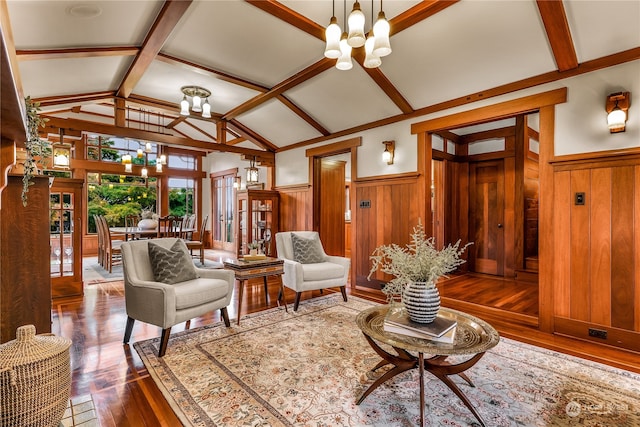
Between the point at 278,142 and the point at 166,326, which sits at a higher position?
the point at 278,142

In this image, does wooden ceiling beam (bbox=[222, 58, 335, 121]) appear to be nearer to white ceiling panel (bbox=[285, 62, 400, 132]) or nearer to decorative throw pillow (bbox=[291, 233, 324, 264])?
white ceiling panel (bbox=[285, 62, 400, 132])

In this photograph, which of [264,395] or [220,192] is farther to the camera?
[220,192]

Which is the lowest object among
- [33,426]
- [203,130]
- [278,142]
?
[33,426]

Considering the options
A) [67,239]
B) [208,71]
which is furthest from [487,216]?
[67,239]

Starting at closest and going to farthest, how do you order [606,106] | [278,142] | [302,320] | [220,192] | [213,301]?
[606,106]
[213,301]
[302,320]
[278,142]
[220,192]

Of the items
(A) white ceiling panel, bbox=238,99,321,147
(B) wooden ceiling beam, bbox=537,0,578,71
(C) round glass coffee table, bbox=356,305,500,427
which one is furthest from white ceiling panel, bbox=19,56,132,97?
(B) wooden ceiling beam, bbox=537,0,578,71

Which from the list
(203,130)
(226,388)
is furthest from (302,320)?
(203,130)

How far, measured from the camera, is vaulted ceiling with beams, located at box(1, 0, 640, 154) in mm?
2553

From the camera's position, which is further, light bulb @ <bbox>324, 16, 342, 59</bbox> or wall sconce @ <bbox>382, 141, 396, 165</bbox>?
wall sconce @ <bbox>382, 141, 396, 165</bbox>

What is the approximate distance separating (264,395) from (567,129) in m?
3.54

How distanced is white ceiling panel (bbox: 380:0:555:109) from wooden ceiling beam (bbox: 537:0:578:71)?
101 mm

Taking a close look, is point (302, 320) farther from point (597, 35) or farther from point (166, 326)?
point (597, 35)

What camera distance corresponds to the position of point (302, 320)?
11.0 feet

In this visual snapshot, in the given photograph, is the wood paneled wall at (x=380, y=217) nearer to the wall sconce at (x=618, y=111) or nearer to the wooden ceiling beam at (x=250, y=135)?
the wall sconce at (x=618, y=111)
